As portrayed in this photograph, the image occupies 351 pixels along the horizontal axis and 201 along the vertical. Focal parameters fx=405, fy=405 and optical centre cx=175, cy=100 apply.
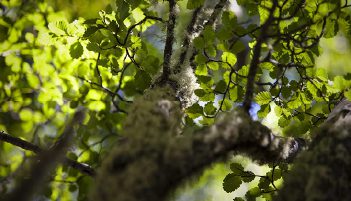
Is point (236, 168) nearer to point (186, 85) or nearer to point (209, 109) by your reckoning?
point (209, 109)

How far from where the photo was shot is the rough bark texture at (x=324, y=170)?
1125 millimetres

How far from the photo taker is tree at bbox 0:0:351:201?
1028 millimetres

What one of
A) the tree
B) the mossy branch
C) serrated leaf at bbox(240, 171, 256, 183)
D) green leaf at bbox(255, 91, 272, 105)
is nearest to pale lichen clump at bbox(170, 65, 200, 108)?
the tree

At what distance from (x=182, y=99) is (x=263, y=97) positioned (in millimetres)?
339

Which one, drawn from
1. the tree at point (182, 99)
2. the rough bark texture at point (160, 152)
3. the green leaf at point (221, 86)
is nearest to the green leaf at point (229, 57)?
the tree at point (182, 99)

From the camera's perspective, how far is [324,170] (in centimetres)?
115

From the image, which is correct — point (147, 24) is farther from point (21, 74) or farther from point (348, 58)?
point (348, 58)

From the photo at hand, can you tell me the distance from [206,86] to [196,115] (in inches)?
5.0

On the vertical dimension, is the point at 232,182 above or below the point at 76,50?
below

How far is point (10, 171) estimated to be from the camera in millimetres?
2908

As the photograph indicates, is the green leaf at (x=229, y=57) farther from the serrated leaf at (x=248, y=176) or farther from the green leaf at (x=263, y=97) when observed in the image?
the serrated leaf at (x=248, y=176)

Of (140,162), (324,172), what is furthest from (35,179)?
(324,172)

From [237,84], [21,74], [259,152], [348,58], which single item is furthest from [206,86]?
[348,58]

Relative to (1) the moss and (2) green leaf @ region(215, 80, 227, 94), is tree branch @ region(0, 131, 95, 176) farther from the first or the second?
(1) the moss
